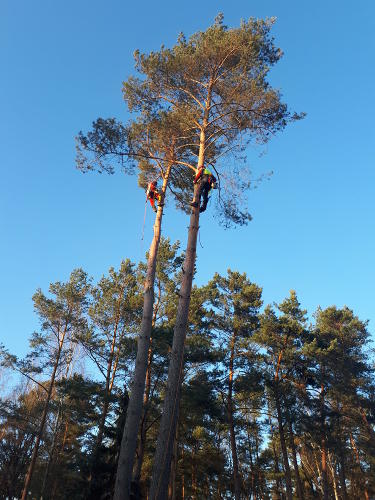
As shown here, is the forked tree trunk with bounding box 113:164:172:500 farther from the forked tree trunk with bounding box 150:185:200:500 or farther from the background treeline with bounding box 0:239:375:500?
the background treeline with bounding box 0:239:375:500

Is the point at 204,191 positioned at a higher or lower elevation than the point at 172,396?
higher

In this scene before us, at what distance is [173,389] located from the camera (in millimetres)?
6414

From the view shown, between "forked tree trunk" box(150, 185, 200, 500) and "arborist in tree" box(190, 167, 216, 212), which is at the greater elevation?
"arborist in tree" box(190, 167, 216, 212)

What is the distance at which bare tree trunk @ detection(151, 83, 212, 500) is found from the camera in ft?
18.7

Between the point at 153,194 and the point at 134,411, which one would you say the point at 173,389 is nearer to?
the point at 134,411

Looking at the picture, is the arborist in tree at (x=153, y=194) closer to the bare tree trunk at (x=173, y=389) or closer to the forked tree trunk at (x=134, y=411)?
the forked tree trunk at (x=134, y=411)

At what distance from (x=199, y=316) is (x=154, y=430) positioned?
6.52 meters

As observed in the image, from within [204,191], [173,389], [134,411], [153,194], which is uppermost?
[153,194]

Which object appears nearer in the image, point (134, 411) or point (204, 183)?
point (134, 411)

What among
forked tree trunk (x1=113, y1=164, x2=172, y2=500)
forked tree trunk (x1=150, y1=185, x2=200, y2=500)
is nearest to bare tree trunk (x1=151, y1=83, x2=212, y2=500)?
forked tree trunk (x1=150, y1=185, x2=200, y2=500)

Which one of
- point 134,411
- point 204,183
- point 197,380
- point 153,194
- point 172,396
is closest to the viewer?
point 172,396

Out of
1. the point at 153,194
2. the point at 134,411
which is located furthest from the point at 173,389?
the point at 153,194

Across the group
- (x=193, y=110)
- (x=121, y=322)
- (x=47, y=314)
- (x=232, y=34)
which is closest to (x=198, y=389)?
(x=121, y=322)

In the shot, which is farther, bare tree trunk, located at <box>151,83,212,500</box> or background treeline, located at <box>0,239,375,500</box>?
background treeline, located at <box>0,239,375,500</box>
